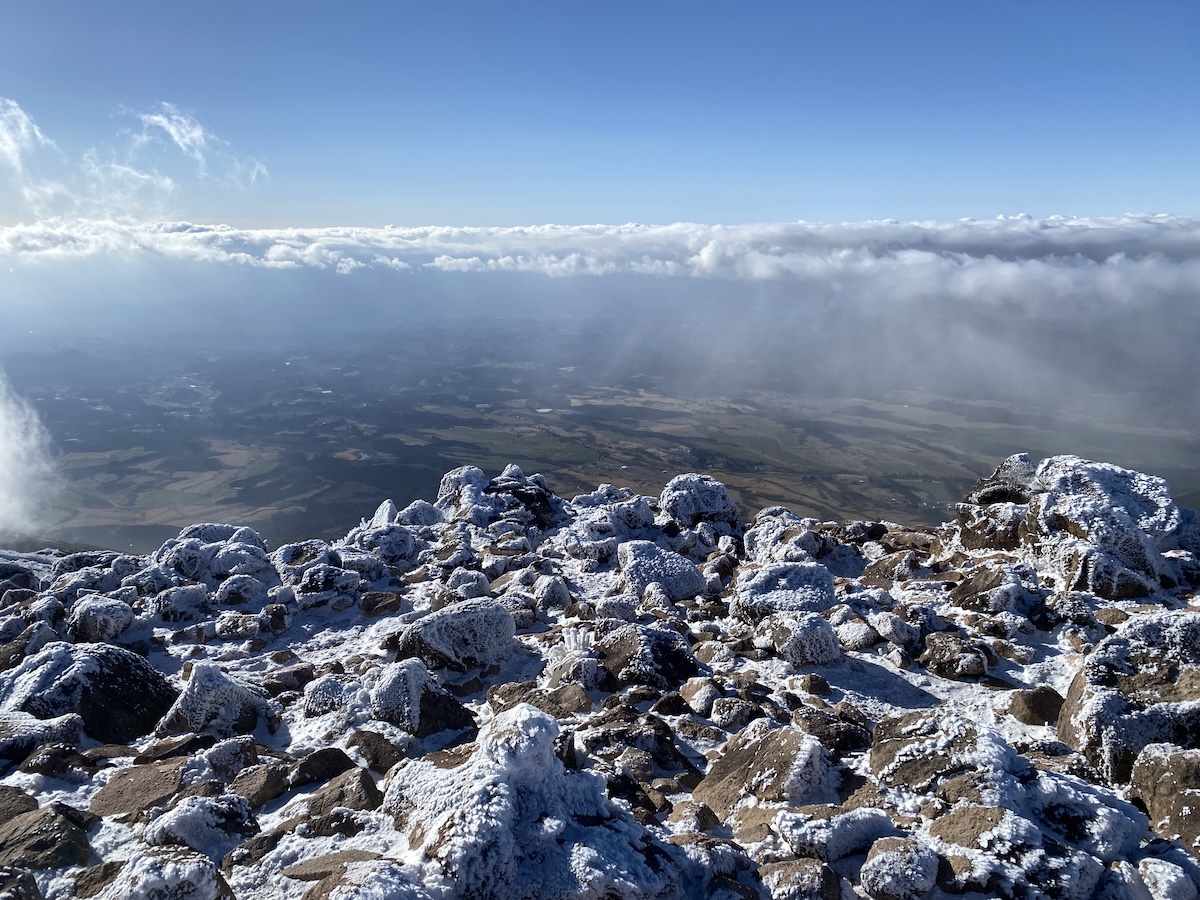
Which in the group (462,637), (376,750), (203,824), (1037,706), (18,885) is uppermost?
(18,885)

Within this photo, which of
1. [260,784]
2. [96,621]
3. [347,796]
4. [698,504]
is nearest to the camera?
[347,796]

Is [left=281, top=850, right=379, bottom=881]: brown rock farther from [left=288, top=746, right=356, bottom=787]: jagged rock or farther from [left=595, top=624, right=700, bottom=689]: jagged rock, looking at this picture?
[left=595, top=624, right=700, bottom=689]: jagged rock

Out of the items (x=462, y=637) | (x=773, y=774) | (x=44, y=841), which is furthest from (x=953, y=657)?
(x=44, y=841)

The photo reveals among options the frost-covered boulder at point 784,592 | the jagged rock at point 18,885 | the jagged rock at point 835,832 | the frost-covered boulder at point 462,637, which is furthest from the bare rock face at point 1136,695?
the jagged rock at point 18,885

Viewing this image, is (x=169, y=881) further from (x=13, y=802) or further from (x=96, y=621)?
(x=96, y=621)

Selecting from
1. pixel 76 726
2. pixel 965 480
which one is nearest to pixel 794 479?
pixel 965 480

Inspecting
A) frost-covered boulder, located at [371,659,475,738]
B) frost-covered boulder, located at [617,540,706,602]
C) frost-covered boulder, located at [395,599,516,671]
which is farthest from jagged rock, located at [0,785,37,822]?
frost-covered boulder, located at [617,540,706,602]
